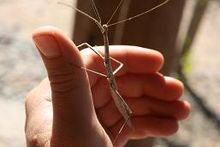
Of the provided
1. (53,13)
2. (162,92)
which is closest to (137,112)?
(162,92)

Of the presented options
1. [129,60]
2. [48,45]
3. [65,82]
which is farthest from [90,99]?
[129,60]

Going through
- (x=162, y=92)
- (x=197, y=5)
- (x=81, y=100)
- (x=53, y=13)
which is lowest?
(x=53, y=13)

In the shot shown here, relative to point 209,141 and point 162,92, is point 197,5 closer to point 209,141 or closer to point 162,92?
point 209,141

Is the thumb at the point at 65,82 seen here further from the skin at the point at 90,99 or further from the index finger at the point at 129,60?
the index finger at the point at 129,60

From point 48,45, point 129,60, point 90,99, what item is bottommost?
point 129,60

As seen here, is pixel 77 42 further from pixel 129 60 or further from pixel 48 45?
pixel 48 45

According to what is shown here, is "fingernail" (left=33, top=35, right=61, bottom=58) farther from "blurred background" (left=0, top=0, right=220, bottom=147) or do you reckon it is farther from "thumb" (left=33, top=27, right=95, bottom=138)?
"blurred background" (left=0, top=0, right=220, bottom=147)

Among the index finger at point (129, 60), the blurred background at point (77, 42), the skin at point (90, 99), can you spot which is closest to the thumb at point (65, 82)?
the skin at point (90, 99)
